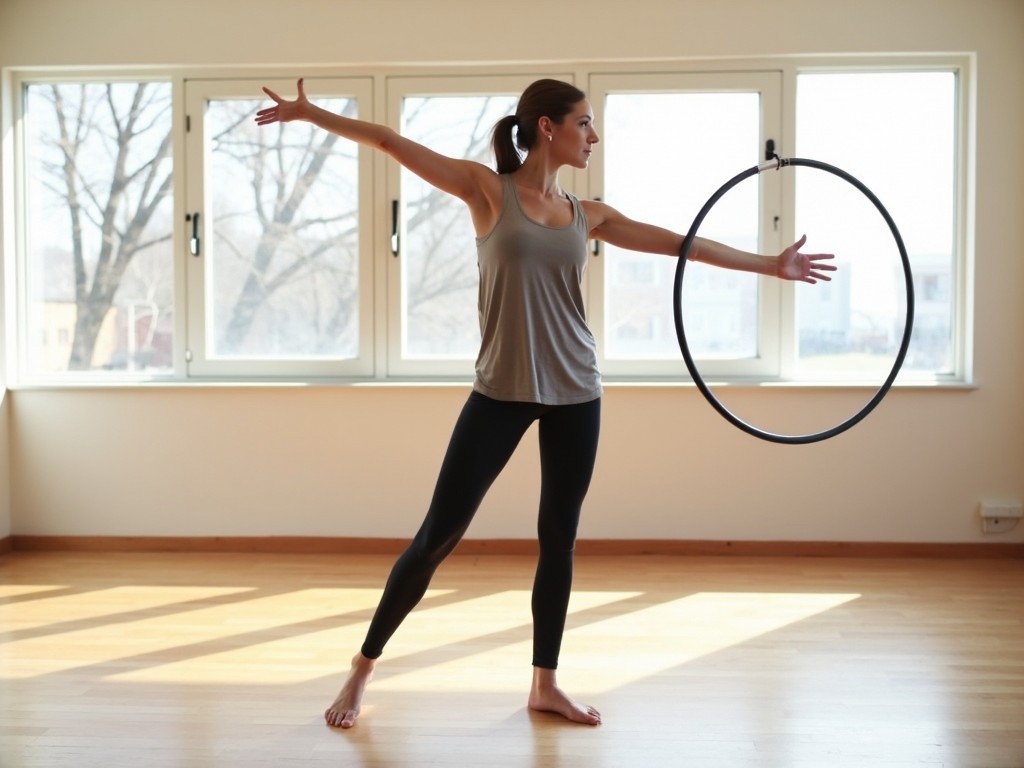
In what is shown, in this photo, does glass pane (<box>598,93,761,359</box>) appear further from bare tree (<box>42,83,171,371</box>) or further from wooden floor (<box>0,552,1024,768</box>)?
bare tree (<box>42,83,171,371</box>)

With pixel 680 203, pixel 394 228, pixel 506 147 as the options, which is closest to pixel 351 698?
pixel 506 147

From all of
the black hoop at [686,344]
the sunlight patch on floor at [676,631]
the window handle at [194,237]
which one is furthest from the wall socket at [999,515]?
the window handle at [194,237]

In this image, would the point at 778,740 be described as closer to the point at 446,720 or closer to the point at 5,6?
the point at 446,720

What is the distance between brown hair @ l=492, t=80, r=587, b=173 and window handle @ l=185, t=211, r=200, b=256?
2326 millimetres

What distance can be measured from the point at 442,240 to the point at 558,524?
2175 millimetres

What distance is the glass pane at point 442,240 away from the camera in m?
4.10

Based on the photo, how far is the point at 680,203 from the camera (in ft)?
13.3

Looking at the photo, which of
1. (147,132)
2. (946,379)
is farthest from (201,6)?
(946,379)

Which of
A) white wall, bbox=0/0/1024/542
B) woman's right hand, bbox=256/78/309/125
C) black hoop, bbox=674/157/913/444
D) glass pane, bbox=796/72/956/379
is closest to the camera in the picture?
woman's right hand, bbox=256/78/309/125

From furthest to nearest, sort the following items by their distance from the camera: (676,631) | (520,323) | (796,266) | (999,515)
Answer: (999,515)
(676,631)
(796,266)
(520,323)

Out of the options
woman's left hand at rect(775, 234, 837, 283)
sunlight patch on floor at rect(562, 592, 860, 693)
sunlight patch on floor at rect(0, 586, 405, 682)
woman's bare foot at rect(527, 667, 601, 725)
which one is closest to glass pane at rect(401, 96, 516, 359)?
sunlight patch on floor at rect(0, 586, 405, 682)

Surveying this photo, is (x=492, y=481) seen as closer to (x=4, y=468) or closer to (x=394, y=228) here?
(x=394, y=228)

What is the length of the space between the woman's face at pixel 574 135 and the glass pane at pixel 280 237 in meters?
2.15

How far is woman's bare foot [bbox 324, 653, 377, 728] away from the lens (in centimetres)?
219
